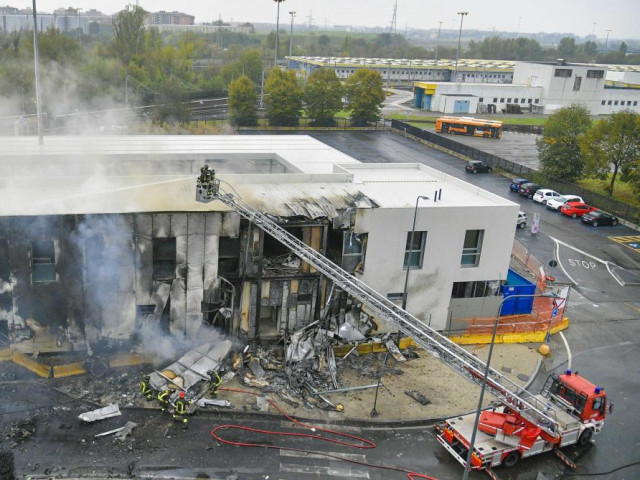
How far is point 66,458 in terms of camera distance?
49.6 feet

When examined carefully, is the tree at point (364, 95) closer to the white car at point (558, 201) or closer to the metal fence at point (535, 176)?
the metal fence at point (535, 176)

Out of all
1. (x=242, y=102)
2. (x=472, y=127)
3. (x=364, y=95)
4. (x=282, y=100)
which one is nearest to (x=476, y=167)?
(x=472, y=127)

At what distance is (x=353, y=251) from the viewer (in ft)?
70.5

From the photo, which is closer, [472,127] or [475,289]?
[475,289]

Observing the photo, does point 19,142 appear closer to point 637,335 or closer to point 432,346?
point 432,346

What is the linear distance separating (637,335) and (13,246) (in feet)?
70.2

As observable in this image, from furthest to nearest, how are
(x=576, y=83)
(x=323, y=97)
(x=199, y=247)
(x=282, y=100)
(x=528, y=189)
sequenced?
(x=576, y=83) < (x=323, y=97) < (x=282, y=100) < (x=528, y=189) < (x=199, y=247)

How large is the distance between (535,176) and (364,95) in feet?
77.4

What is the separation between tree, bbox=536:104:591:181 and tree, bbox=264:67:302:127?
77.4 feet

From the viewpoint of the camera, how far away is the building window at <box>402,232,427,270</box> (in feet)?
72.1

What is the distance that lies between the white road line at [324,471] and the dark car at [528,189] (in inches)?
1237

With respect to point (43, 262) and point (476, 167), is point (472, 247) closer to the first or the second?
point (43, 262)

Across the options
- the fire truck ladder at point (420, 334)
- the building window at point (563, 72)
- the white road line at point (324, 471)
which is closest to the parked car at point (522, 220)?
the fire truck ladder at point (420, 334)

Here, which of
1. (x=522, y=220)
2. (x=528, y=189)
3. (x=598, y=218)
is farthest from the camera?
(x=528, y=189)
